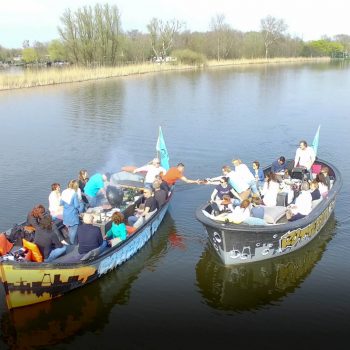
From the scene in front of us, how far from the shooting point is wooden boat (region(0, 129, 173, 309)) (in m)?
7.68

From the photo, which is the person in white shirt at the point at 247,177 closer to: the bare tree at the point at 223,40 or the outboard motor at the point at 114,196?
the outboard motor at the point at 114,196

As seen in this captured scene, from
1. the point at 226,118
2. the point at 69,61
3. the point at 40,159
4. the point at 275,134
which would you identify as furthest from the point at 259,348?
the point at 69,61

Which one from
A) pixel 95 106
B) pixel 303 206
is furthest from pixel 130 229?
pixel 95 106

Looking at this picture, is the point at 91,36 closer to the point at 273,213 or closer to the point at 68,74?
the point at 68,74

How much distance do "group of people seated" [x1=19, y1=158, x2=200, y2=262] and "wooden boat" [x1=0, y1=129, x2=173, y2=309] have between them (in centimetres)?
23

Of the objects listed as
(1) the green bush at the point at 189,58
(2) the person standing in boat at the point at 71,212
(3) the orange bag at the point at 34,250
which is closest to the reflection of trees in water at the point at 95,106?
(2) the person standing in boat at the point at 71,212

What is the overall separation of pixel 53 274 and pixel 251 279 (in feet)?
13.0

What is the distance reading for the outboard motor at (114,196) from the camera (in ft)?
35.6

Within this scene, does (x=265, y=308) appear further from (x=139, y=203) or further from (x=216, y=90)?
(x=216, y=90)

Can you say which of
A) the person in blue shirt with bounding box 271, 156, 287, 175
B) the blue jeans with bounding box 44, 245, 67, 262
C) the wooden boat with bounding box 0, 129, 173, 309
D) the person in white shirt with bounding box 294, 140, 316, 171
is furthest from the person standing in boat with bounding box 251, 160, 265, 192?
the blue jeans with bounding box 44, 245, 67, 262

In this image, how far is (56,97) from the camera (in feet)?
118

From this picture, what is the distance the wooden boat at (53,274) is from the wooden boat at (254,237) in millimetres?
1875

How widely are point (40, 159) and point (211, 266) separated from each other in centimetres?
1131

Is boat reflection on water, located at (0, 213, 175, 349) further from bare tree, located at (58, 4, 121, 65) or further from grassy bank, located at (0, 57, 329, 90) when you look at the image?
bare tree, located at (58, 4, 121, 65)
